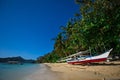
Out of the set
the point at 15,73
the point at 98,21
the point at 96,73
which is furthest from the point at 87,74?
the point at 15,73

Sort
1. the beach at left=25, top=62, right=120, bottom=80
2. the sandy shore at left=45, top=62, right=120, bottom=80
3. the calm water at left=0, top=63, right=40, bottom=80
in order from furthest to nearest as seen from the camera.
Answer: the calm water at left=0, top=63, right=40, bottom=80 < the beach at left=25, top=62, right=120, bottom=80 < the sandy shore at left=45, top=62, right=120, bottom=80

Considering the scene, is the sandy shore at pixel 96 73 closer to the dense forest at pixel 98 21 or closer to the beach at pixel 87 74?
the beach at pixel 87 74

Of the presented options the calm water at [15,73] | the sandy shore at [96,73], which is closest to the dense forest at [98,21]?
the sandy shore at [96,73]

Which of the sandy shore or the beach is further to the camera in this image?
the beach

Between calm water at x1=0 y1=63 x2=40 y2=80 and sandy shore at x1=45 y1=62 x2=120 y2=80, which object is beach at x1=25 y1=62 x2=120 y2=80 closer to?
sandy shore at x1=45 y1=62 x2=120 y2=80

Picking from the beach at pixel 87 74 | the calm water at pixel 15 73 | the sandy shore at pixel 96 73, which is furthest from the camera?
the calm water at pixel 15 73

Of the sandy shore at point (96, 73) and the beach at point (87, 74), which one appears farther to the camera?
the beach at point (87, 74)

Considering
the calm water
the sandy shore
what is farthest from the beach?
the calm water

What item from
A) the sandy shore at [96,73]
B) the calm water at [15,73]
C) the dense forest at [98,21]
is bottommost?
the sandy shore at [96,73]

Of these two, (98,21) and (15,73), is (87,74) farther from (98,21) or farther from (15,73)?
(15,73)

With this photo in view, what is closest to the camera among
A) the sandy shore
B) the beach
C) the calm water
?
the sandy shore

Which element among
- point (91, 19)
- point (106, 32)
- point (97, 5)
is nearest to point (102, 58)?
point (106, 32)

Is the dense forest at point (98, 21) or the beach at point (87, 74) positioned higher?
the dense forest at point (98, 21)

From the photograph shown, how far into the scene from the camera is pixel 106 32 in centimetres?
1564
